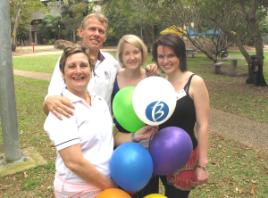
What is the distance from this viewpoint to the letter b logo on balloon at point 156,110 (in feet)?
8.14

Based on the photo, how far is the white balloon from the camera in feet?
8.16

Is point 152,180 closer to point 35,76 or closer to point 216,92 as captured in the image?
point 216,92

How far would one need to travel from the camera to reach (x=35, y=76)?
16953 millimetres

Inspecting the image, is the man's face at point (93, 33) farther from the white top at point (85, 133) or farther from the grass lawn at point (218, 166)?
the grass lawn at point (218, 166)

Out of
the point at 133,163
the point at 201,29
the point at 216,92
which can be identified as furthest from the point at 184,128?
the point at 201,29

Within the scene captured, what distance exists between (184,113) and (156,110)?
0.39m

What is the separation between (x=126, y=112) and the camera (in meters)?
2.64

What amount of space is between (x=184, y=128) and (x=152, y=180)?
53 cm

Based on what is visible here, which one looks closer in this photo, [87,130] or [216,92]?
[87,130]

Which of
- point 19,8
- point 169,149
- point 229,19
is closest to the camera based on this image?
point 169,149

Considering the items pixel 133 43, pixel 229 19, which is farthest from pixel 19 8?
pixel 133 43

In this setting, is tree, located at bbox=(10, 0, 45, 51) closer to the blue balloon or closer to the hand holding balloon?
the hand holding balloon

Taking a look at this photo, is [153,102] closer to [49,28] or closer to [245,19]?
[245,19]

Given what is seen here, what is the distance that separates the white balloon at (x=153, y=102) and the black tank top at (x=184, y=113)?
0.80ft
